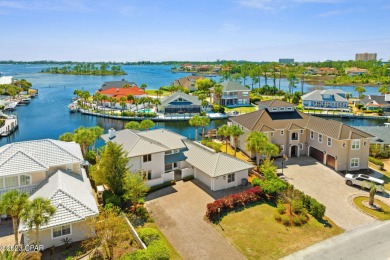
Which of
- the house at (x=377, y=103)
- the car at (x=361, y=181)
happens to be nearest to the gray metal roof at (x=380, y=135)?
the car at (x=361, y=181)

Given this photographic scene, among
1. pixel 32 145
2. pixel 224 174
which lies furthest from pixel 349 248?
pixel 32 145

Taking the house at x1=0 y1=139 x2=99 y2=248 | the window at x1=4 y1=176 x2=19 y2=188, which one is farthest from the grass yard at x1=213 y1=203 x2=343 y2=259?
the window at x1=4 y1=176 x2=19 y2=188

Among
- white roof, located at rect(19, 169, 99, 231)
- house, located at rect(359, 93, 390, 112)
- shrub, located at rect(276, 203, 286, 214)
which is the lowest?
shrub, located at rect(276, 203, 286, 214)

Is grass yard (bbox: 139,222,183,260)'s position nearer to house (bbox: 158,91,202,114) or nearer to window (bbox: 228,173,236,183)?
window (bbox: 228,173,236,183)

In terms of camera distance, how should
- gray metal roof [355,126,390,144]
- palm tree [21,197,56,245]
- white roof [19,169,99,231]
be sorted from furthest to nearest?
gray metal roof [355,126,390,144] < white roof [19,169,99,231] < palm tree [21,197,56,245]

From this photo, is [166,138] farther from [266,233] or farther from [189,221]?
[266,233]

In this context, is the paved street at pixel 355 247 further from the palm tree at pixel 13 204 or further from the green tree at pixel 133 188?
the palm tree at pixel 13 204

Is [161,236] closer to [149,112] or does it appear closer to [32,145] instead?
[32,145]
